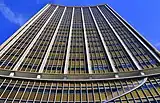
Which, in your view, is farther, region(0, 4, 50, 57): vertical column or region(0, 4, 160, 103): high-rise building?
region(0, 4, 50, 57): vertical column

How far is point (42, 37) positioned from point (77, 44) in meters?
12.6

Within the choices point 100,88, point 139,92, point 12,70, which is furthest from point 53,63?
point 139,92

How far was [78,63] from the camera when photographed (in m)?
76.1

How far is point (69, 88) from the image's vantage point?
6062 centimetres

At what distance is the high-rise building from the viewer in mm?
57641

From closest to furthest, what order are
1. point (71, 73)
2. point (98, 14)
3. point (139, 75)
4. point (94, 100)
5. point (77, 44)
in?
point (94, 100)
point (139, 75)
point (71, 73)
point (77, 44)
point (98, 14)

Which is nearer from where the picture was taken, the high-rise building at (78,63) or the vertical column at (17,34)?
the high-rise building at (78,63)

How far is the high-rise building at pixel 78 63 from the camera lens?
57641mm

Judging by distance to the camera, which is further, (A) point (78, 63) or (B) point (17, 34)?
(B) point (17, 34)

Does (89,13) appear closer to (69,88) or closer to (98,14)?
(98,14)

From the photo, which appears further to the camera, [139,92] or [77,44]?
[77,44]

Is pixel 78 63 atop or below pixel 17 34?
below

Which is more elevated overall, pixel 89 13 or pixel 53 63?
pixel 89 13

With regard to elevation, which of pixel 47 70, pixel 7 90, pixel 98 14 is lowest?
pixel 7 90
